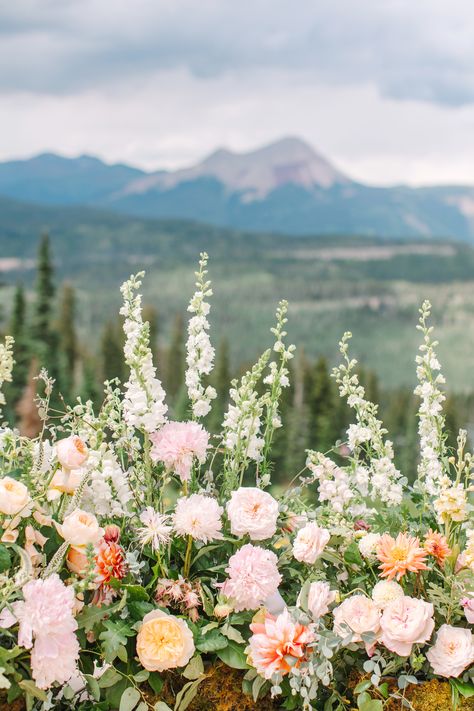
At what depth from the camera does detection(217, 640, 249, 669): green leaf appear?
10.2 feet

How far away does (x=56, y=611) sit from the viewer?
2.77 m

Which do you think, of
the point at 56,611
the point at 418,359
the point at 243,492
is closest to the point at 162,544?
the point at 243,492

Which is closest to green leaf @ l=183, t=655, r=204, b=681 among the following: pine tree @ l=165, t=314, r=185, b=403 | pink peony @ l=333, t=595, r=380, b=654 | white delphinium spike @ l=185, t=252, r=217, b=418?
pink peony @ l=333, t=595, r=380, b=654

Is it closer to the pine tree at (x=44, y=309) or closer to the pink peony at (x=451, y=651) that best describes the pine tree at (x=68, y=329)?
the pine tree at (x=44, y=309)

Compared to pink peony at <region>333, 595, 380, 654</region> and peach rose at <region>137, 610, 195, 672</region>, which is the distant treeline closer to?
pink peony at <region>333, 595, 380, 654</region>

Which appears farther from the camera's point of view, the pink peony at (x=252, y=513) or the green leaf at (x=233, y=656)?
the pink peony at (x=252, y=513)

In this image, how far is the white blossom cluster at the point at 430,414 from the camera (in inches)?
142

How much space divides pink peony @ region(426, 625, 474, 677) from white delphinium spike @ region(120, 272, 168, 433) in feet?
4.11

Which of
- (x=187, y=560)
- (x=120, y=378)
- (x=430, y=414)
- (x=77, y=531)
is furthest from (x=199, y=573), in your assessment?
(x=120, y=378)

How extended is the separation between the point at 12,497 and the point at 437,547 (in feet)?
4.98

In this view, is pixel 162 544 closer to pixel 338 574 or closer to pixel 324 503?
pixel 338 574

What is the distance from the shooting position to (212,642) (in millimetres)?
3117

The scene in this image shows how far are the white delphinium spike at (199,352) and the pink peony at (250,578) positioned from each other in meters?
0.64

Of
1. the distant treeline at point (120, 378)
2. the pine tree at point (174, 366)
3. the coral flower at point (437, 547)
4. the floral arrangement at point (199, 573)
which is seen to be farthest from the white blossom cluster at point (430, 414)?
the pine tree at point (174, 366)
